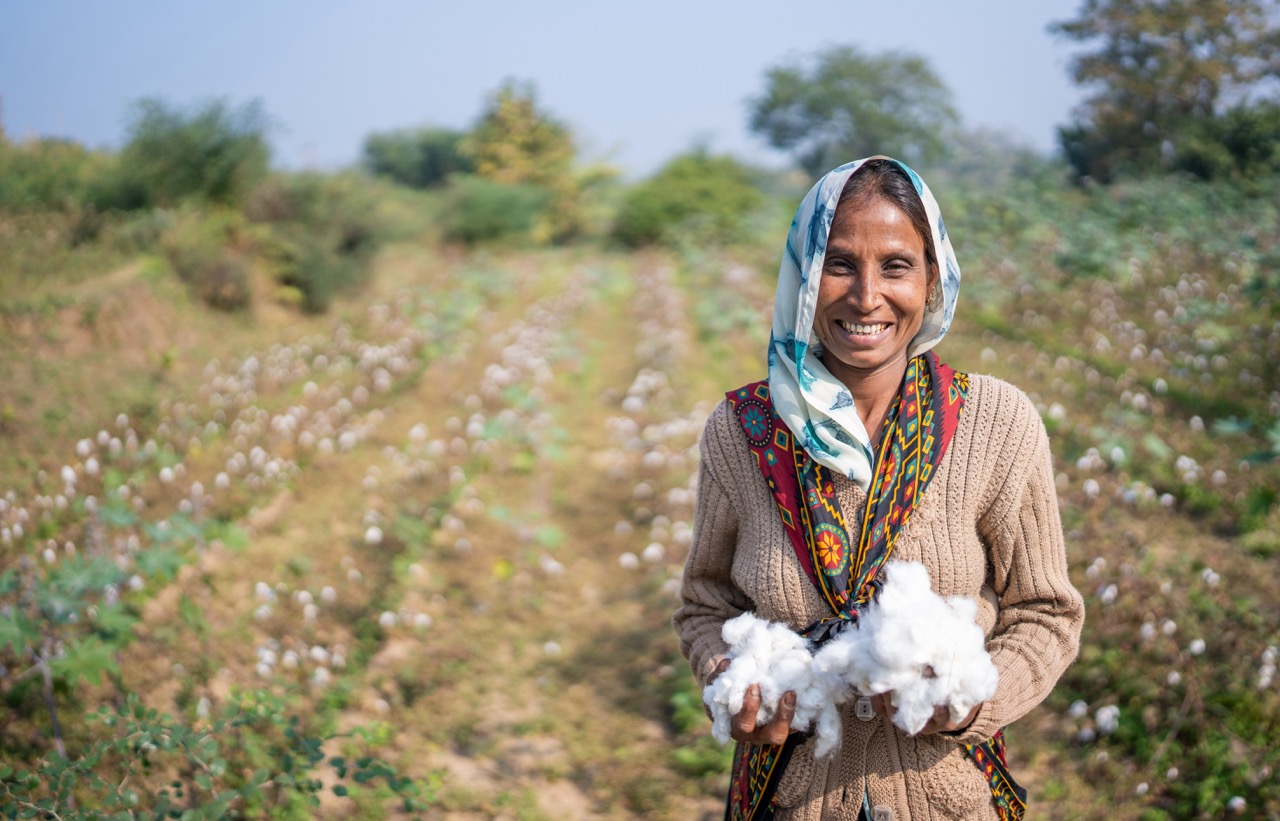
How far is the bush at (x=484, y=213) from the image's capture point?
64.3 feet

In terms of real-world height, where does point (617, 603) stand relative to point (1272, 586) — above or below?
below

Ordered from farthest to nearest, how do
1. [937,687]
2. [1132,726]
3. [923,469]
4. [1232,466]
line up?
[1232,466] < [1132,726] < [923,469] < [937,687]

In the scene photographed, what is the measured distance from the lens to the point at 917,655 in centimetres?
115

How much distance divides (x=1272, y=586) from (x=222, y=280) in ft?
31.2

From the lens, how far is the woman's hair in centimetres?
135

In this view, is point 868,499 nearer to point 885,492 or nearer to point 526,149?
point 885,492

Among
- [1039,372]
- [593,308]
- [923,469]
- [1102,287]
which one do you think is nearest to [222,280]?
[593,308]

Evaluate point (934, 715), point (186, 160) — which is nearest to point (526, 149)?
point (186, 160)

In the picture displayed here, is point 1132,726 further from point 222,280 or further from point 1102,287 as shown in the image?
point 222,280

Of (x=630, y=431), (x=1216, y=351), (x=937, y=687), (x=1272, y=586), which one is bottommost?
(x=937, y=687)

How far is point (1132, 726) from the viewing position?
3.33 meters

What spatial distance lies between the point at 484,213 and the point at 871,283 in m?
19.1

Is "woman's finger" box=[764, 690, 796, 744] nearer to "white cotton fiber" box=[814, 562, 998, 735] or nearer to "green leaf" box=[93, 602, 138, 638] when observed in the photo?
"white cotton fiber" box=[814, 562, 998, 735]

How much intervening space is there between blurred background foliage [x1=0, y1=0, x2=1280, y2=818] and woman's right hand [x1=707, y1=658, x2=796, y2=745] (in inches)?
89.7
